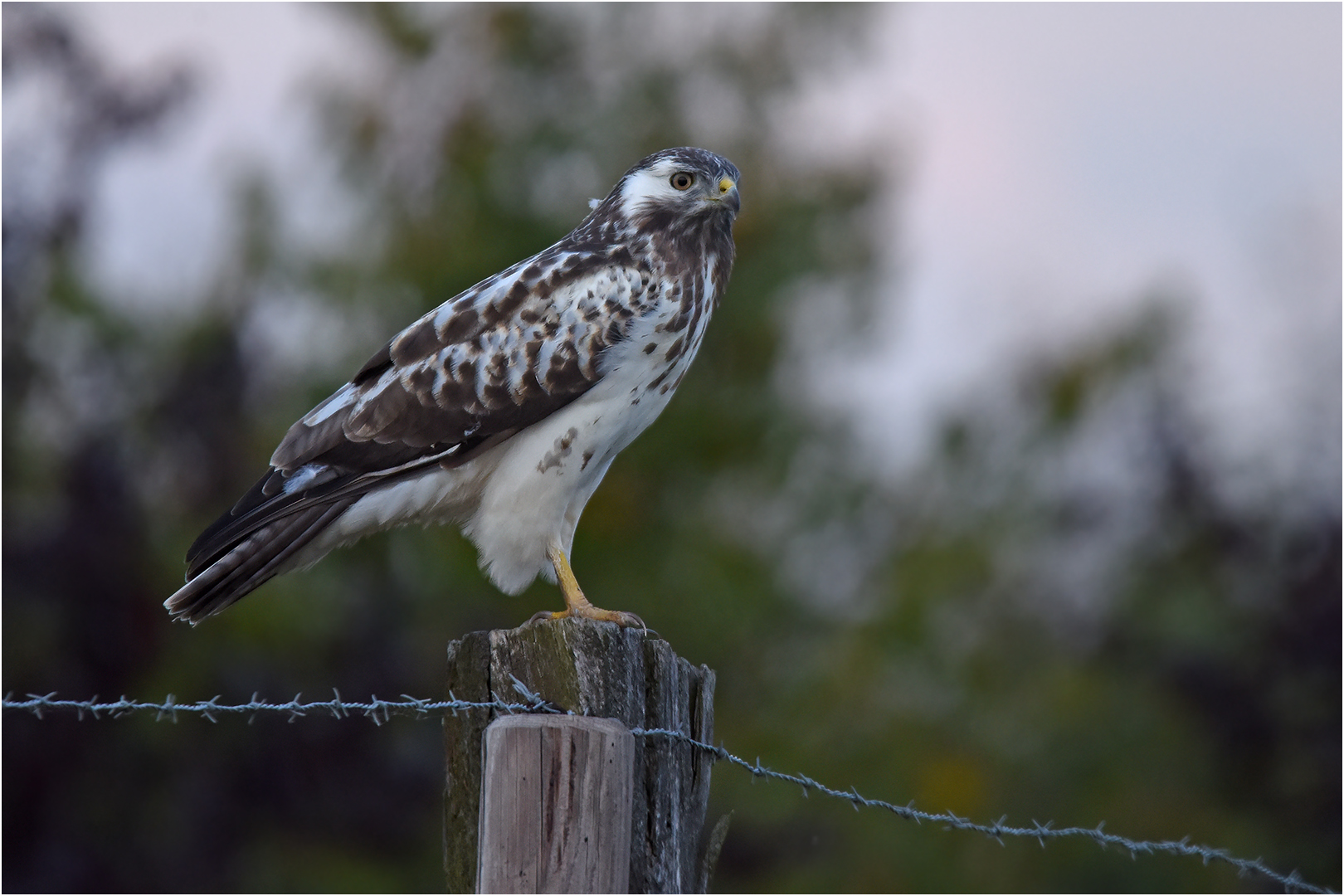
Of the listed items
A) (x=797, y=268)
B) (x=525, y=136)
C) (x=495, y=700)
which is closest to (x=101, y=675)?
(x=525, y=136)

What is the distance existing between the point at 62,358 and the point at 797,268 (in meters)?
4.96

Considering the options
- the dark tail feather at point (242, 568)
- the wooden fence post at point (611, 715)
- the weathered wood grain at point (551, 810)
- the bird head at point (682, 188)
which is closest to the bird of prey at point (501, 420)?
the dark tail feather at point (242, 568)

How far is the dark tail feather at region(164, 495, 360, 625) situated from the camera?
13.5 feet

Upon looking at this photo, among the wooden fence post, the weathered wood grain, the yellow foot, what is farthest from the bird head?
the weathered wood grain

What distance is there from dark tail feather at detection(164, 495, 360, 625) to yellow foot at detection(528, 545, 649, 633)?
0.71 meters

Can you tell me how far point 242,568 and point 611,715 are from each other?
169 centimetres

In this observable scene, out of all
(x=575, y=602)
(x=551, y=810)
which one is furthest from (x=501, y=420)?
(x=551, y=810)

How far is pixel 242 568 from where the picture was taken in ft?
13.6

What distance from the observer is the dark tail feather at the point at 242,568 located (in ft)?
13.5

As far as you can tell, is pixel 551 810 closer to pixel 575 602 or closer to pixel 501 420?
pixel 575 602

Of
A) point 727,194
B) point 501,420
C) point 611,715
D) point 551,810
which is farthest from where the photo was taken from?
point 727,194

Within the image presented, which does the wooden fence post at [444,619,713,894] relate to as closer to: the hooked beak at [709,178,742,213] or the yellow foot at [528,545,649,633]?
the yellow foot at [528,545,649,633]

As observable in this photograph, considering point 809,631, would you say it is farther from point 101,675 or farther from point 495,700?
point 495,700

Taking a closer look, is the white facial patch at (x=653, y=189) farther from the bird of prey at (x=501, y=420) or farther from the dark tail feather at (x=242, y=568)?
the dark tail feather at (x=242, y=568)
